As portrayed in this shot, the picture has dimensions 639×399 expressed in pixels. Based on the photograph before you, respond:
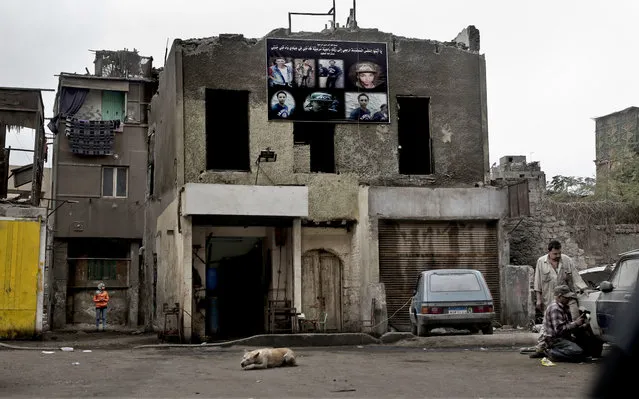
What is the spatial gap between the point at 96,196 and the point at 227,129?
52.6ft

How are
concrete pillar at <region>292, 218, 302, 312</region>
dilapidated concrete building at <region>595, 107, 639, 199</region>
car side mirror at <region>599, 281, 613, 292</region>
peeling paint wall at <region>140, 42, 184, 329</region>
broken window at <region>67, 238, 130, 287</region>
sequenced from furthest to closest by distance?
1. dilapidated concrete building at <region>595, 107, 639, 199</region>
2. broken window at <region>67, 238, 130, 287</region>
3. peeling paint wall at <region>140, 42, 184, 329</region>
4. concrete pillar at <region>292, 218, 302, 312</region>
5. car side mirror at <region>599, 281, 613, 292</region>

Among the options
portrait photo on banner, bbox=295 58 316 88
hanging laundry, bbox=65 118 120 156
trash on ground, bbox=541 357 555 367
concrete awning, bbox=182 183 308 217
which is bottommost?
trash on ground, bbox=541 357 555 367

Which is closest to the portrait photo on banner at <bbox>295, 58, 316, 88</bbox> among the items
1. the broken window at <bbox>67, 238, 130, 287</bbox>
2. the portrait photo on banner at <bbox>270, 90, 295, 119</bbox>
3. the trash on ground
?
the portrait photo on banner at <bbox>270, 90, 295, 119</bbox>

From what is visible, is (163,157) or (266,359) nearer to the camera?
(266,359)

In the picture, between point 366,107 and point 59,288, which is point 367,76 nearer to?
point 366,107

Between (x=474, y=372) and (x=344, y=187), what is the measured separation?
12.2m

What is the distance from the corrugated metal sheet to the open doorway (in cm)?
Result: 381

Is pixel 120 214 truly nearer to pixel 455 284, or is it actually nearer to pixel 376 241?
pixel 376 241

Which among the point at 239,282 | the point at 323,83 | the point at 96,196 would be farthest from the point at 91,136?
the point at 323,83

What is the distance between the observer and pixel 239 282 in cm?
2580

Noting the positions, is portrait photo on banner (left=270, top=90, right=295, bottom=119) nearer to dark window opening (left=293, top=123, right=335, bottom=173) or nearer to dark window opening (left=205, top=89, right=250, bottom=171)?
dark window opening (left=293, top=123, right=335, bottom=173)

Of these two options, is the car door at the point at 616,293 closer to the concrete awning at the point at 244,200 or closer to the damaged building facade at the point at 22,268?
the concrete awning at the point at 244,200

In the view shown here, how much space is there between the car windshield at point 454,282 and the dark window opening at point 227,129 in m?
7.08

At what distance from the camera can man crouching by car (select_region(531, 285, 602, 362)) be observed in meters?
12.6
